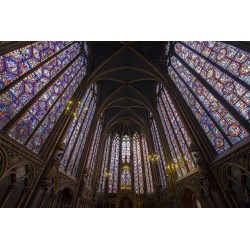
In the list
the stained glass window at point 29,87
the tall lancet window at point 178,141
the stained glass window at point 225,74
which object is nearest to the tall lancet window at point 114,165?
the tall lancet window at point 178,141

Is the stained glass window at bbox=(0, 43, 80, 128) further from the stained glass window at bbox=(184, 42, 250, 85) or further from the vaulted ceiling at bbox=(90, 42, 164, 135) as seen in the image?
the stained glass window at bbox=(184, 42, 250, 85)

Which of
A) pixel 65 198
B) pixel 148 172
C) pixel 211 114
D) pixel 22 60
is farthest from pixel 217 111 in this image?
pixel 148 172

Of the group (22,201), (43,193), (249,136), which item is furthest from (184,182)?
(22,201)

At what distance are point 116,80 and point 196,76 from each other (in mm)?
10288

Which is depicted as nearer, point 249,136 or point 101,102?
point 249,136

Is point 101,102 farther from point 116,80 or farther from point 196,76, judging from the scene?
point 196,76

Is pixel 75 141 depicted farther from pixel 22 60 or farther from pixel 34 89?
pixel 22 60

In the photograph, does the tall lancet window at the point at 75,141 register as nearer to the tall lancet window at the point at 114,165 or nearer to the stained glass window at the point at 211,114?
the stained glass window at the point at 211,114

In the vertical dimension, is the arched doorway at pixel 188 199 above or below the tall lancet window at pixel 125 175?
below

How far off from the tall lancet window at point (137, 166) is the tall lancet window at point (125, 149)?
1.22 meters

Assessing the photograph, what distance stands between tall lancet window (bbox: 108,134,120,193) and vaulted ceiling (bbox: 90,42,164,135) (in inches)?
184

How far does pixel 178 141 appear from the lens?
10844mm

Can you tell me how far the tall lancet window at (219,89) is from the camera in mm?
5605

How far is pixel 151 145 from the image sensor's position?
18.1m
